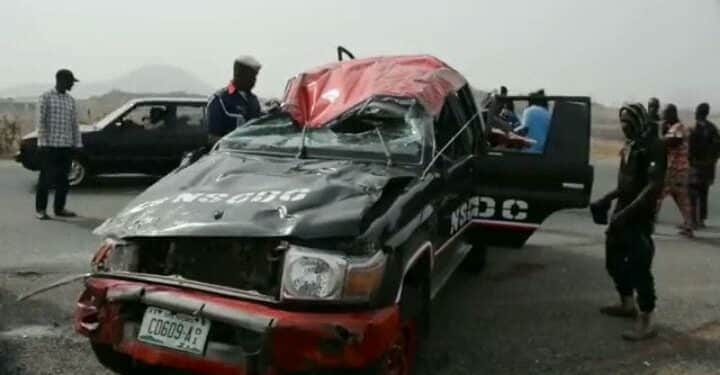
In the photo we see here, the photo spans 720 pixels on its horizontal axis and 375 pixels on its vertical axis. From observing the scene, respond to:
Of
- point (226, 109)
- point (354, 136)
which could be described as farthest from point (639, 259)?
point (226, 109)

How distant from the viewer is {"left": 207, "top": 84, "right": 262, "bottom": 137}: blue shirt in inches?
240

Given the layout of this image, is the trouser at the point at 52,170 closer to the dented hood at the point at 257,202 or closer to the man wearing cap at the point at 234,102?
the man wearing cap at the point at 234,102

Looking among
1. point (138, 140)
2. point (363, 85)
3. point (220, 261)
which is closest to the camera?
point (220, 261)

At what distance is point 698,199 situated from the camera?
9383 mm

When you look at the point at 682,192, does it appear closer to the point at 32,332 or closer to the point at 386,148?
the point at 386,148

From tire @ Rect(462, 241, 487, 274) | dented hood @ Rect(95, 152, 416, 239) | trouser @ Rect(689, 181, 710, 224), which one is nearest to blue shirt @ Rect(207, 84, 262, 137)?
dented hood @ Rect(95, 152, 416, 239)

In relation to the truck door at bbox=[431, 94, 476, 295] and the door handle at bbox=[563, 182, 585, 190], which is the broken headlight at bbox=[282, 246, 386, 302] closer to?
the truck door at bbox=[431, 94, 476, 295]

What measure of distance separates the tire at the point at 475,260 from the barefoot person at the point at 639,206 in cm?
147

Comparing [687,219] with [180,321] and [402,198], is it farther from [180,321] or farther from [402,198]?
[180,321]

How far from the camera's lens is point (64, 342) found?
4.56 metres

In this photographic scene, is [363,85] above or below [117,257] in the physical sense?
above

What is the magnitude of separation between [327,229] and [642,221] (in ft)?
8.58

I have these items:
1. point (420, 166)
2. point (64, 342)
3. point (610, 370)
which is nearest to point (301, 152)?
point (420, 166)

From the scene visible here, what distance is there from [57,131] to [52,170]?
477mm
